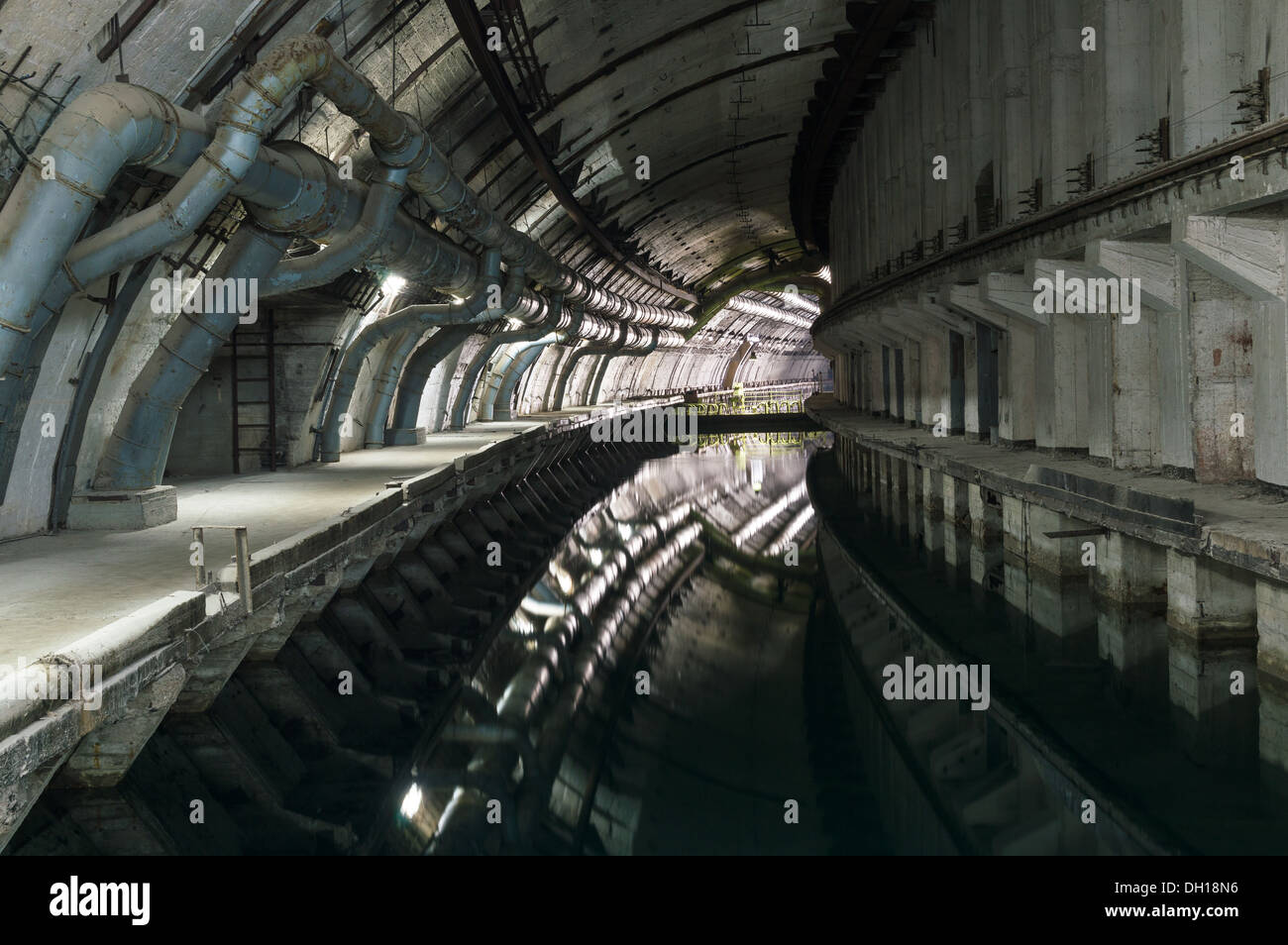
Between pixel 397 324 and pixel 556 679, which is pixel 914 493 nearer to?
pixel 397 324

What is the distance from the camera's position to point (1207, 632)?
374 inches

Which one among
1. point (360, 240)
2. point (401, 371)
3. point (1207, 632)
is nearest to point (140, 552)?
point (360, 240)

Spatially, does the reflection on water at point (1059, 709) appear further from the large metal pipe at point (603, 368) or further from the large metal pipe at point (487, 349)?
the large metal pipe at point (603, 368)

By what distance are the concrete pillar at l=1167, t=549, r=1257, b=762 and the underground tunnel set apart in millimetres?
37

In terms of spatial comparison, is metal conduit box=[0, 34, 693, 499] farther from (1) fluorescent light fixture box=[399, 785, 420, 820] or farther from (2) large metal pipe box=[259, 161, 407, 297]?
(1) fluorescent light fixture box=[399, 785, 420, 820]

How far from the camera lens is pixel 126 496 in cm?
1049

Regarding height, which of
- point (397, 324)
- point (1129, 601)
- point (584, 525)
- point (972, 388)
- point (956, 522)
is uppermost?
point (397, 324)

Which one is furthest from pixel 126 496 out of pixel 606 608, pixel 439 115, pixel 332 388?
pixel 332 388

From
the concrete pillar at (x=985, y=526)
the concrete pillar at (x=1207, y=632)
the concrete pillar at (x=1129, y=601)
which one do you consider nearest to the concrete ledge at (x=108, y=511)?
the concrete pillar at (x=1129, y=601)

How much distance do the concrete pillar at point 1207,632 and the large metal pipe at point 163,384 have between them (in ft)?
25.2

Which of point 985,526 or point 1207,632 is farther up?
point 985,526

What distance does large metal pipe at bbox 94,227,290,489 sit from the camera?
35.0 feet

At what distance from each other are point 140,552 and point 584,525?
12.6 m
